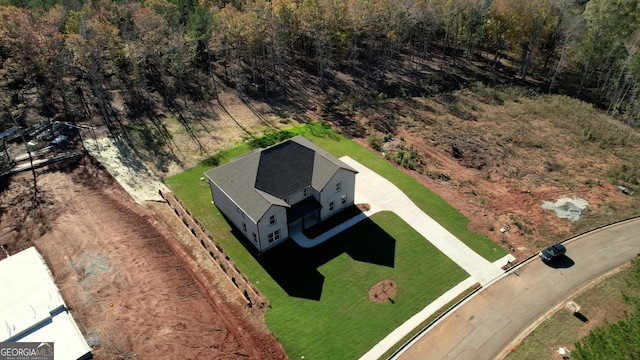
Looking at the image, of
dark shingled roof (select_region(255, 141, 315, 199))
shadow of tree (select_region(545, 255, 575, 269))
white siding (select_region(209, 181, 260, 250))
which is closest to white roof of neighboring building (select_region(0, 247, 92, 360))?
white siding (select_region(209, 181, 260, 250))

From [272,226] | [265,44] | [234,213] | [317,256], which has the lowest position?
[317,256]

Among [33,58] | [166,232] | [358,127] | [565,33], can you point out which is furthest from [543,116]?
[33,58]

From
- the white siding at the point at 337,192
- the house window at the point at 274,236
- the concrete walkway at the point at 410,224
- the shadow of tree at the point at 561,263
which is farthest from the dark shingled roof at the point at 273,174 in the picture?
the shadow of tree at the point at 561,263

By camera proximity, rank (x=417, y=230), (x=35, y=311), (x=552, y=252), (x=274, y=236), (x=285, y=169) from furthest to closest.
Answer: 1. (x=417, y=230)
2. (x=285, y=169)
3. (x=274, y=236)
4. (x=552, y=252)
5. (x=35, y=311)

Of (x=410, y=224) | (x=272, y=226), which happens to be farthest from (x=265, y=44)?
(x=410, y=224)

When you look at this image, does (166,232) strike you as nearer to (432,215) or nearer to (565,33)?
(432,215)

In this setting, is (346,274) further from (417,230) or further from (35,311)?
(35,311)
